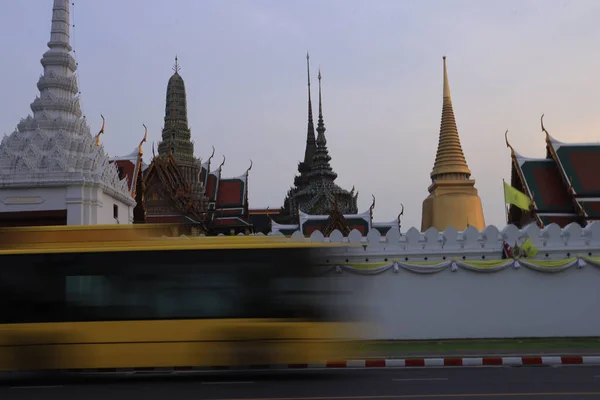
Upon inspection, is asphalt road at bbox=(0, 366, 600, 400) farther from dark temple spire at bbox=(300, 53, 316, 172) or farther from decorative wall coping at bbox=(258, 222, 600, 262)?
dark temple spire at bbox=(300, 53, 316, 172)

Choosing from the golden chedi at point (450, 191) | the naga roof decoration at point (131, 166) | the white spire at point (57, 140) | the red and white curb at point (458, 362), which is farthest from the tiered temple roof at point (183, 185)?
the red and white curb at point (458, 362)

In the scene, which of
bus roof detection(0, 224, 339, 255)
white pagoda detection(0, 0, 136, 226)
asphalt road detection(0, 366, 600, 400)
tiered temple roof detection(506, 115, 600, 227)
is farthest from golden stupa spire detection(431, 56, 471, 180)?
bus roof detection(0, 224, 339, 255)

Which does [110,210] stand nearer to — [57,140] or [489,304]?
[57,140]

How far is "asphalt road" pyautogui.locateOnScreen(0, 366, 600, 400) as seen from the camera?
847 centimetres

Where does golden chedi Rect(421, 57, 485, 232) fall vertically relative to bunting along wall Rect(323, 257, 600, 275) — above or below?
above

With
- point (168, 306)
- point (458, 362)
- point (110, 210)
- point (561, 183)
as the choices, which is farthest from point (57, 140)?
point (561, 183)

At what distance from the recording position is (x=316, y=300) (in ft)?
33.7

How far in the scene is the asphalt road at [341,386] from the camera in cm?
847

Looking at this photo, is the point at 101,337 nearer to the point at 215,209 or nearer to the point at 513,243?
the point at 513,243

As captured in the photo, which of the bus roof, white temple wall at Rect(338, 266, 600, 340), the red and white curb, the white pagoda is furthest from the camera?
the white pagoda

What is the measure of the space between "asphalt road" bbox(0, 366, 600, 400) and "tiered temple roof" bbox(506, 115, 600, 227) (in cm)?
2005

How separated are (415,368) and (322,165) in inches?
2279

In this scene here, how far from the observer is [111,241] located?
35.4ft

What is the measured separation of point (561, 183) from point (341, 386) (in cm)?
2632
